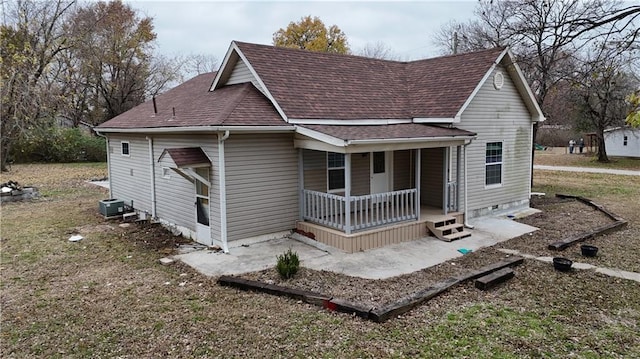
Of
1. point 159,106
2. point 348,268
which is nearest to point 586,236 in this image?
point 348,268

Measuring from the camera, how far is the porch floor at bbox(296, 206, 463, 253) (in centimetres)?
958

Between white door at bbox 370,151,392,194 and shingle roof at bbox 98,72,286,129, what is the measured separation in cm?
325

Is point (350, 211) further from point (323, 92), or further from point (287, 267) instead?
point (323, 92)

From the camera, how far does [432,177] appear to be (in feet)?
42.2

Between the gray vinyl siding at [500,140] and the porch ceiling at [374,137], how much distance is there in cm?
121

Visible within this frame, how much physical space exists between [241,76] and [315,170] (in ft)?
11.4

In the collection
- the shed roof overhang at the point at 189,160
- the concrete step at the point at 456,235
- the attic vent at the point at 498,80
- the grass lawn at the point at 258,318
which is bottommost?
the grass lawn at the point at 258,318

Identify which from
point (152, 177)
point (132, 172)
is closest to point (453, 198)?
point (152, 177)

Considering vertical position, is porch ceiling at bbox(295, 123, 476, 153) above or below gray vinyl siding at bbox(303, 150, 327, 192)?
above

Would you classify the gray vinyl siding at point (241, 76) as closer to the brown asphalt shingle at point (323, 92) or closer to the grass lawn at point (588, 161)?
the brown asphalt shingle at point (323, 92)

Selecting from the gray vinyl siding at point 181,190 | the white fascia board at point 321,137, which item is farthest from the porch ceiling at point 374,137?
the gray vinyl siding at point 181,190

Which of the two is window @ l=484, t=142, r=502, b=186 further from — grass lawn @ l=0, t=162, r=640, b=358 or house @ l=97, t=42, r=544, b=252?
grass lawn @ l=0, t=162, r=640, b=358

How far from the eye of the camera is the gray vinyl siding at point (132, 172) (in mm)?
12766

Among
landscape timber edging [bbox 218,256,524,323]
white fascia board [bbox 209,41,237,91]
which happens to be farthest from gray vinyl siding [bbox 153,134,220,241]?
landscape timber edging [bbox 218,256,524,323]
